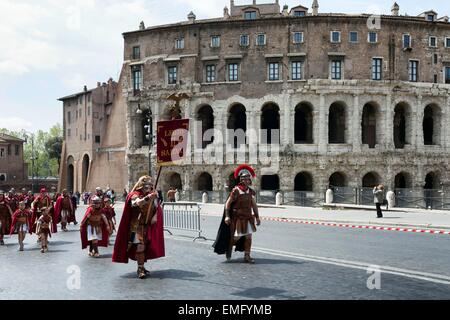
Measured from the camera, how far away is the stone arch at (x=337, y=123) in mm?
42000

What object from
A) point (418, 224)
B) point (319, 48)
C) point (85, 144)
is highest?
point (319, 48)

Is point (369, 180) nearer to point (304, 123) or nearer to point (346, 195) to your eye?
point (304, 123)

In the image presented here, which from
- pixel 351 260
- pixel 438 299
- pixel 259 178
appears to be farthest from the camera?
pixel 259 178

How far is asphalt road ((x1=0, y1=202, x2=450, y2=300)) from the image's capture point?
23.6 feet

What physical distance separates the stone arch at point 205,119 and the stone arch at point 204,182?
107 inches

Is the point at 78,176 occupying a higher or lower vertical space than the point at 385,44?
lower

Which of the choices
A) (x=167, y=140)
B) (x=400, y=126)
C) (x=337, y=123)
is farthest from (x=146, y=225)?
(x=400, y=126)

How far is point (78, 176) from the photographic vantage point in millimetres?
57469

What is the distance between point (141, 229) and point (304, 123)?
119 feet
